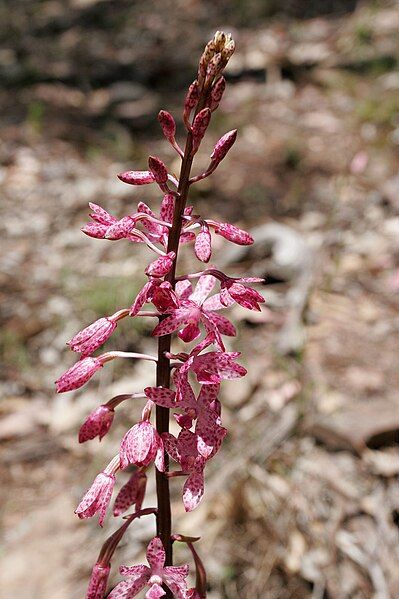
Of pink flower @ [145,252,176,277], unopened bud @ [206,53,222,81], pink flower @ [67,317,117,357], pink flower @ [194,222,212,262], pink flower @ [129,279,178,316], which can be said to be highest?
unopened bud @ [206,53,222,81]

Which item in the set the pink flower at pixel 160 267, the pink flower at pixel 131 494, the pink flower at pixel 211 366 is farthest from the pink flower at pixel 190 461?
the pink flower at pixel 160 267

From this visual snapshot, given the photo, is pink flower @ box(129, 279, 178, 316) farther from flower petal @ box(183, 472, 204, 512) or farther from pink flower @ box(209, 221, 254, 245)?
flower petal @ box(183, 472, 204, 512)

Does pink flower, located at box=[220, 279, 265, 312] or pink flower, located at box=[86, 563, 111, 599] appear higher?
pink flower, located at box=[220, 279, 265, 312]

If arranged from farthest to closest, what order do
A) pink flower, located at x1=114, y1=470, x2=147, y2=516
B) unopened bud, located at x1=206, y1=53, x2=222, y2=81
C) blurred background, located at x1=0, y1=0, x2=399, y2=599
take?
blurred background, located at x1=0, y1=0, x2=399, y2=599 → pink flower, located at x1=114, y1=470, x2=147, y2=516 → unopened bud, located at x1=206, y1=53, x2=222, y2=81

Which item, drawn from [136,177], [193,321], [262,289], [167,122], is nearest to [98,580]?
[193,321]

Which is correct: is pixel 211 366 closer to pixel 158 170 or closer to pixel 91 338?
pixel 91 338

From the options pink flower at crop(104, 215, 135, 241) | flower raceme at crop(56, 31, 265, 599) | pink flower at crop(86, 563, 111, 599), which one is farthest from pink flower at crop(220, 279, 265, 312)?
pink flower at crop(86, 563, 111, 599)

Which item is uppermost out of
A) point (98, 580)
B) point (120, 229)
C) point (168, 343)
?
point (120, 229)

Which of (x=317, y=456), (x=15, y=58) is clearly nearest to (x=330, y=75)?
(x=15, y=58)
